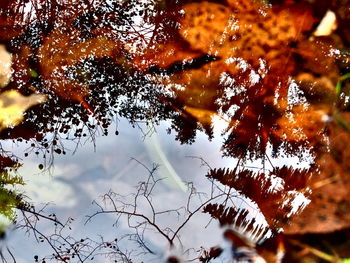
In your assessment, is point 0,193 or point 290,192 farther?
point 0,193

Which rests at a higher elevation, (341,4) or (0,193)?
(0,193)

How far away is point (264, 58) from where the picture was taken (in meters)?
3.39

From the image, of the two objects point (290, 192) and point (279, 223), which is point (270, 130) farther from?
point (279, 223)

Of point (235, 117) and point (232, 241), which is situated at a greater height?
point (235, 117)

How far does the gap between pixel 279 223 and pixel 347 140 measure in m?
1.04

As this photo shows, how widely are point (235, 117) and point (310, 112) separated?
2.83 ft

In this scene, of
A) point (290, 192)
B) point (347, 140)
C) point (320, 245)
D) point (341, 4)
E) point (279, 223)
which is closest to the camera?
point (320, 245)

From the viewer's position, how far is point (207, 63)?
3.72m

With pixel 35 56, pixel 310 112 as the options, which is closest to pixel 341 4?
pixel 310 112

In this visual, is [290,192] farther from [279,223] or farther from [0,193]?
[0,193]

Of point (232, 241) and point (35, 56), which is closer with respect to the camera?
point (232, 241)

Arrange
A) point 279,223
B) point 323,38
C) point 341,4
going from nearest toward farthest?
1. point 279,223
2. point 341,4
3. point 323,38

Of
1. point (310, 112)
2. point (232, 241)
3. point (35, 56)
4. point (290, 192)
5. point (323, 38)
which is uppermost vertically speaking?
point (35, 56)

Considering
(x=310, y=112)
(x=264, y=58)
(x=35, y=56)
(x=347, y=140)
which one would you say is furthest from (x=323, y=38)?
(x=35, y=56)
